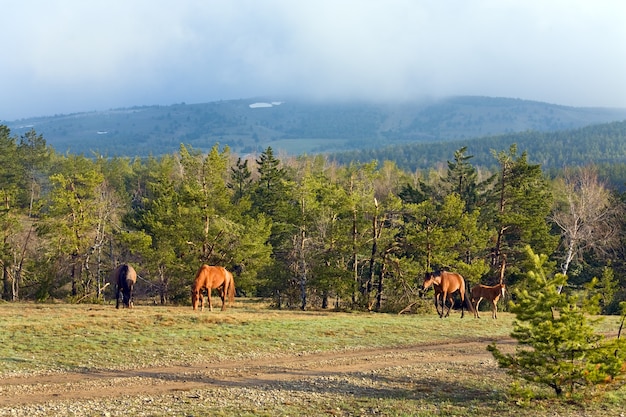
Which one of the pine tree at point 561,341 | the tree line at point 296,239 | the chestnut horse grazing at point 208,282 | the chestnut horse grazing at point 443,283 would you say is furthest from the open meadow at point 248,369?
the tree line at point 296,239

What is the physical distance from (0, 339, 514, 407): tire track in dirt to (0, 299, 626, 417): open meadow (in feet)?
0.11

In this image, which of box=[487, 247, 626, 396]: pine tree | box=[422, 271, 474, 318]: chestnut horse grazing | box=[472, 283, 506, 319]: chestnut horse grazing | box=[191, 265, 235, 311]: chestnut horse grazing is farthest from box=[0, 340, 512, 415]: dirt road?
box=[472, 283, 506, 319]: chestnut horse grazing

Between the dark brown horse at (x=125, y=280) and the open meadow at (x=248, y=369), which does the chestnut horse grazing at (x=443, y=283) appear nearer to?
the open meadow at (x=248, y=369)

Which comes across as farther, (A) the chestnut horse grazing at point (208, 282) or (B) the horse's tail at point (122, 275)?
(B) the horse's tail at point (122, 275)

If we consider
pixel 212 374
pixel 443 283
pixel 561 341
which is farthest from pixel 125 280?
pixel 561 341

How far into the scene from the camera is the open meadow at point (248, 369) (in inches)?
506

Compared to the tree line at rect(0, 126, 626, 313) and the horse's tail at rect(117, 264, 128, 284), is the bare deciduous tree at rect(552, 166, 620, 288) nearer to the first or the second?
the tree line at rect(0, 126, 626, 313)

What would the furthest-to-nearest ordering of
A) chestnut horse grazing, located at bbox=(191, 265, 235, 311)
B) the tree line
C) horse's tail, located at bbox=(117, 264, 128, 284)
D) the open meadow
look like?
the tree line → horse's tail, located at bbox=(117, 264, 128, 284) → chestnut horse grazing, located at bbox=(191, 265, 235, 311) → the open meadow

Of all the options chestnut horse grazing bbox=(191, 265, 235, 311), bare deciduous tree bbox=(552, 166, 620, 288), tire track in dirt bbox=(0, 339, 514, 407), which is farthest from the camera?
bare deciduous tree bbox=(552, 166, 620, 288)

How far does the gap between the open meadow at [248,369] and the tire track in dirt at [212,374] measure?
3cm

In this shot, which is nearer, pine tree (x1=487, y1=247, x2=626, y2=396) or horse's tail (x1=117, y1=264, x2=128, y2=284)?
pine tree (x1=487, y1=247, x2=626, y2=396)

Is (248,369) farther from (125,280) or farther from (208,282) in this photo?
(125,280)

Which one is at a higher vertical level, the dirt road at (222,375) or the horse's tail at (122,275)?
the horse's tail at (122,275)

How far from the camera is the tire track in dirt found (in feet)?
44.9
